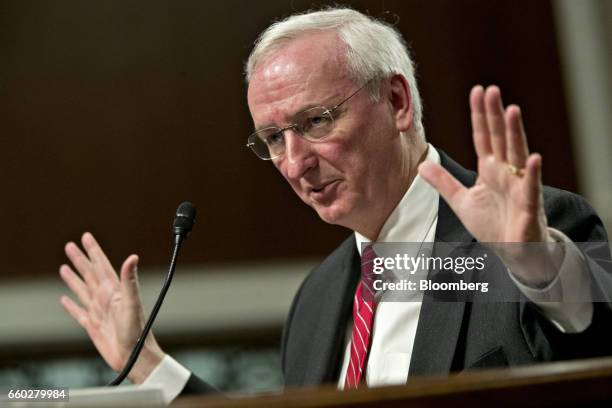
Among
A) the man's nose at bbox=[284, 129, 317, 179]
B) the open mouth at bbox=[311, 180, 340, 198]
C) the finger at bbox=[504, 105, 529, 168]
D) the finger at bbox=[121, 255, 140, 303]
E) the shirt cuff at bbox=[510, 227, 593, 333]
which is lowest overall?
the finger at bbox=[121, 255, 140, 303]

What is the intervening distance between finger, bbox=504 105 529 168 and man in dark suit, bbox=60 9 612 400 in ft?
1.34

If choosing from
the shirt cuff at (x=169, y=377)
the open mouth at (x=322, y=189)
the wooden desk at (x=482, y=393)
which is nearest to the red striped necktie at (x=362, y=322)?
the open mouth at (x=322, y=189)

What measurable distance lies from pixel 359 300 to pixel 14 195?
308 centimetres

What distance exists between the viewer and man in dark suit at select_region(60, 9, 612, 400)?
209 cm

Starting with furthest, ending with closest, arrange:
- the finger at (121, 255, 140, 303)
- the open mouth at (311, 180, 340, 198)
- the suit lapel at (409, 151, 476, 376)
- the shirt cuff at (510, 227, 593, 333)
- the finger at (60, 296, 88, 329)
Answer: the finger at (60, 296, 88, 329)
the finger at (121, 255, 140, 303)
the open mouth at (311, 180, 340, 198)
the suit lapel at (409, 151, 476, 376)
the shirt cuff at (510, 227, 593, 333)

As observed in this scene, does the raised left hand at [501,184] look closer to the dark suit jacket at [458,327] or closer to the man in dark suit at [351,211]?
the dark suit jacket at [458,327]

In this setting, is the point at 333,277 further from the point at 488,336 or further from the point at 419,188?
the point at 488,336

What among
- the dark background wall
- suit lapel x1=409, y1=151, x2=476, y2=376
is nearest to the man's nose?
suit lapel x1=409, y1=151, x2=476, y2=376

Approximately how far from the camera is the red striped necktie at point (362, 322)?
92.0 inches

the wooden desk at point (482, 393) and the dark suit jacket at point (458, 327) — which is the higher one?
the wooden desk at point (482, 393)

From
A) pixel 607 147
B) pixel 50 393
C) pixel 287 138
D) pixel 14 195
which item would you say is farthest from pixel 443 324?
pixel 14 195

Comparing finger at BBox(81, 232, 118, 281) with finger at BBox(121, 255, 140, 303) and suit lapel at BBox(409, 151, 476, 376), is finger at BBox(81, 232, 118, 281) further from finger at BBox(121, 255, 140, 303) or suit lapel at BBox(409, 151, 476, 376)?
suit lapel at BBox(409, 151, 476, 376)

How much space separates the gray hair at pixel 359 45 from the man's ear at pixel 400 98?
0.05 ft

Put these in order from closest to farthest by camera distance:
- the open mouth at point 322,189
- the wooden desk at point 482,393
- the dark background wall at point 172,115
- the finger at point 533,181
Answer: the wooden desk at point 482,393
the finger at point 533,181
the open mouth at point 322,189
the dark background wall at point 172,115
